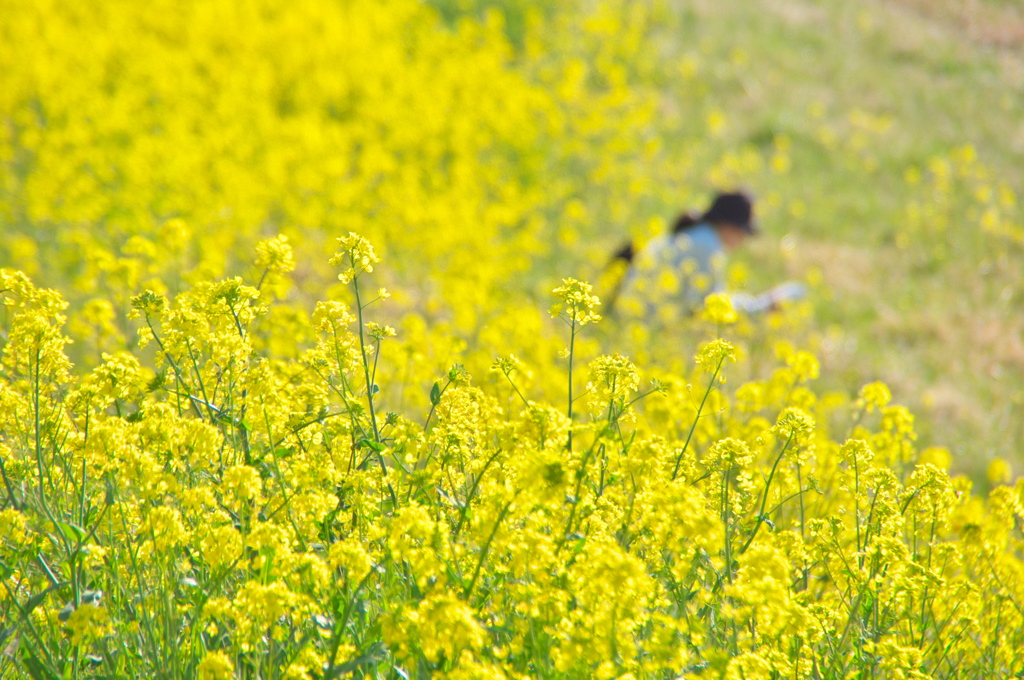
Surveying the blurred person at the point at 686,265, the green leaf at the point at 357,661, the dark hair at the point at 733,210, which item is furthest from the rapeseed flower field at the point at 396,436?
the dark hair at the point at 733,210

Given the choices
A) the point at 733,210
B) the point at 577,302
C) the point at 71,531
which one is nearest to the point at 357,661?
the point at 71,531

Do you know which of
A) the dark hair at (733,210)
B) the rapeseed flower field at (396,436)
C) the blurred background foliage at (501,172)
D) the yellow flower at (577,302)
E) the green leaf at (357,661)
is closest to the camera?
the green leaf at (357,661)

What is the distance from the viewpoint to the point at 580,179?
988cm

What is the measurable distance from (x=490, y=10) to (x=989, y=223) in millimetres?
7938

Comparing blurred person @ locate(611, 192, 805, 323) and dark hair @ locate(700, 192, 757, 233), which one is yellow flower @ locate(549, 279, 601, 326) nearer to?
blurred person @ locate(611, 192, 805, 323)

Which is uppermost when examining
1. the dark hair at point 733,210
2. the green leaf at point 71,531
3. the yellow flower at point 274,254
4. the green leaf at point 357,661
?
the yellow flower at point 274,254

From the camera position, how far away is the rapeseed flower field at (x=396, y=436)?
5.57 ft

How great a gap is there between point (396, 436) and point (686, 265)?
5.54 metres

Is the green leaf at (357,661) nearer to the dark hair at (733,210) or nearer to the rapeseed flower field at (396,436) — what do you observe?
the rapeseed flower field at (396,436)

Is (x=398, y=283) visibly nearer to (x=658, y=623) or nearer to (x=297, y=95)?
(x=297, y=95)

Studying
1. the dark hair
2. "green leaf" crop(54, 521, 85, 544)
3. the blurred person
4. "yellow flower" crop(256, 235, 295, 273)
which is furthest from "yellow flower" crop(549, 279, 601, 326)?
the dark hair

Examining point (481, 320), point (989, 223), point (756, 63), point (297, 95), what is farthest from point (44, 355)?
point (756, 63)

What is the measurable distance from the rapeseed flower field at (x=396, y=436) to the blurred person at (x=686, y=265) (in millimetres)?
272

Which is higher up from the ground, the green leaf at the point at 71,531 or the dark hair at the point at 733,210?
the dark hair at the point at 733,210
